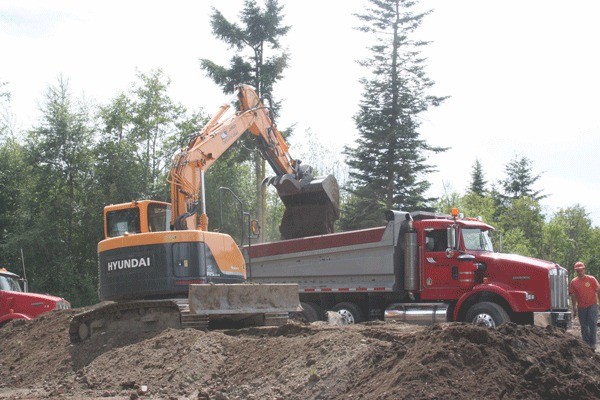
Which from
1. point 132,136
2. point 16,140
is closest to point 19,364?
point 132,136

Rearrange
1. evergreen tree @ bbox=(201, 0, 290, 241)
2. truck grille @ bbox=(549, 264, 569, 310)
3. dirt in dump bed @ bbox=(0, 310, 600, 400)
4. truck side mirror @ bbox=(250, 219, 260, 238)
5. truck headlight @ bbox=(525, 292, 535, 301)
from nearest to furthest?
dirt in dump bed @ bbox=(0, 310, 600, 400) → truck side mirror @ bbox=(250, 219, 260, 238) → truck headlight @ bbox=(525, 292, 535, 301) → truck grille @ bbox=(549, 264, 569, 310) → evergreen tree @ bbox=(201, 0, 290, 241)

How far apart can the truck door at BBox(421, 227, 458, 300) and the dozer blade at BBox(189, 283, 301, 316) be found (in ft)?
14.8

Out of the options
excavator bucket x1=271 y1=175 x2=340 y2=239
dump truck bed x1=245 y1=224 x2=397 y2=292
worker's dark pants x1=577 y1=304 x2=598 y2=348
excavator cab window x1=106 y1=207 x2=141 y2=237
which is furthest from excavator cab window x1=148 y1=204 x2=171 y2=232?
worker's dark pants x1=577 y1=304 x2=598 y2=348

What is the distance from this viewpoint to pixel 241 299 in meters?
12.7

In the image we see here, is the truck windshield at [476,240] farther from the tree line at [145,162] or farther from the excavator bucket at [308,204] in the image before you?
the tree line at [145,162]

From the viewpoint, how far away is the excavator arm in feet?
45.5

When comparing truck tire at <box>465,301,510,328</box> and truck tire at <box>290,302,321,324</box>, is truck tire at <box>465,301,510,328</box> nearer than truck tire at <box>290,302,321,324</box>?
Yes

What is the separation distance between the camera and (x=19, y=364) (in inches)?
543

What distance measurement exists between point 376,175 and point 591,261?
1124 inches

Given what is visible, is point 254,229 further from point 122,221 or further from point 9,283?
point 9,283

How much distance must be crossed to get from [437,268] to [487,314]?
1687 millimetres

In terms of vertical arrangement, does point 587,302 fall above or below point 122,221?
below

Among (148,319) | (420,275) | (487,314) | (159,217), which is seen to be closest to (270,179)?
(420,275)

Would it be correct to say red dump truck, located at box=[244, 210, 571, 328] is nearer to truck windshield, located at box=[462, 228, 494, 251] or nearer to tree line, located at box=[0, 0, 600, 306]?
truck windshield, located at box=[462, 228, 494, 251]
